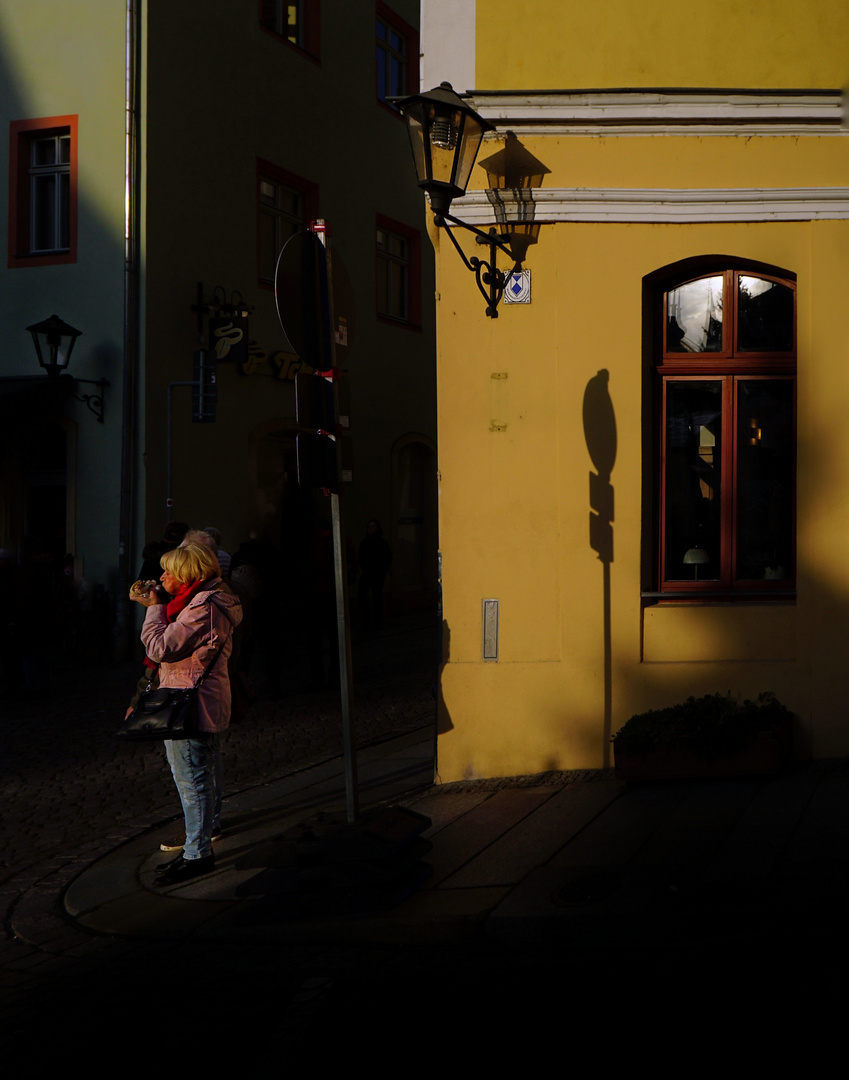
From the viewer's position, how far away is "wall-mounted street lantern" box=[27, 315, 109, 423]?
14031mm

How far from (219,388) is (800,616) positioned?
1053 cm

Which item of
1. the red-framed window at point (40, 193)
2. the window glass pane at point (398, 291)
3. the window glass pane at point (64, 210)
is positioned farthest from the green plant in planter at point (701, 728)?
the window glass pane at point (398, 291)

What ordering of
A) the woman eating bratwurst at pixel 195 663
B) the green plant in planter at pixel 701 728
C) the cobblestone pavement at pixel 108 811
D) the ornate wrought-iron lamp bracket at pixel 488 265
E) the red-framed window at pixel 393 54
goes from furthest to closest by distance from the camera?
the red-framed window at pixel 393 54 → the ornate wrought-iron lamp bracket at pixel 488 265 → the green plant in planter at pixel 701 728 → the woman eating bratwurst at pixel 195 663 → the cobblestone pavement at pixel 108 811

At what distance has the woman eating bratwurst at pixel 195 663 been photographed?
5.64 meters

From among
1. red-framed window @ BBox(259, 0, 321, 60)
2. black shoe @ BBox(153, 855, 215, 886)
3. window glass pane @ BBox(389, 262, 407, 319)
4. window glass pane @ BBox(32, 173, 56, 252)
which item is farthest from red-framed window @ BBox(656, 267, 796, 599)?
window glass pane @ BBox(389, 262, 407, 319)

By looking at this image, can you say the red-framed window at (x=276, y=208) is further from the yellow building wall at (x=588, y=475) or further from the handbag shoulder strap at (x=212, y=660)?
the handbag shoulder strap at (x=212, y=660)

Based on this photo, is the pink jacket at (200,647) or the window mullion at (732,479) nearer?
the pink jacket at (200,647)

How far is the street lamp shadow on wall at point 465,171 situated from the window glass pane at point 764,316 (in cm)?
147

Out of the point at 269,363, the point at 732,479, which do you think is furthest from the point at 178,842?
the point at 269,363

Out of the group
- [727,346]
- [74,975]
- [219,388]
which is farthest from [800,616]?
[219,388]

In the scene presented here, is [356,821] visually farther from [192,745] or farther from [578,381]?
[578,381]

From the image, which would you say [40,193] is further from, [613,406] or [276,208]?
[613,406]

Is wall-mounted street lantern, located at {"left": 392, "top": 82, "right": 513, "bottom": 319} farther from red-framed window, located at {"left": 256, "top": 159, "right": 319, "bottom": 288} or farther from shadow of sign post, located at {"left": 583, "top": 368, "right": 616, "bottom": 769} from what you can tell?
red-framed window, located at {"left": 256, "top": 159, "right": 319, "bottom": 288}

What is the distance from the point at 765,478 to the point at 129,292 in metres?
9.70
